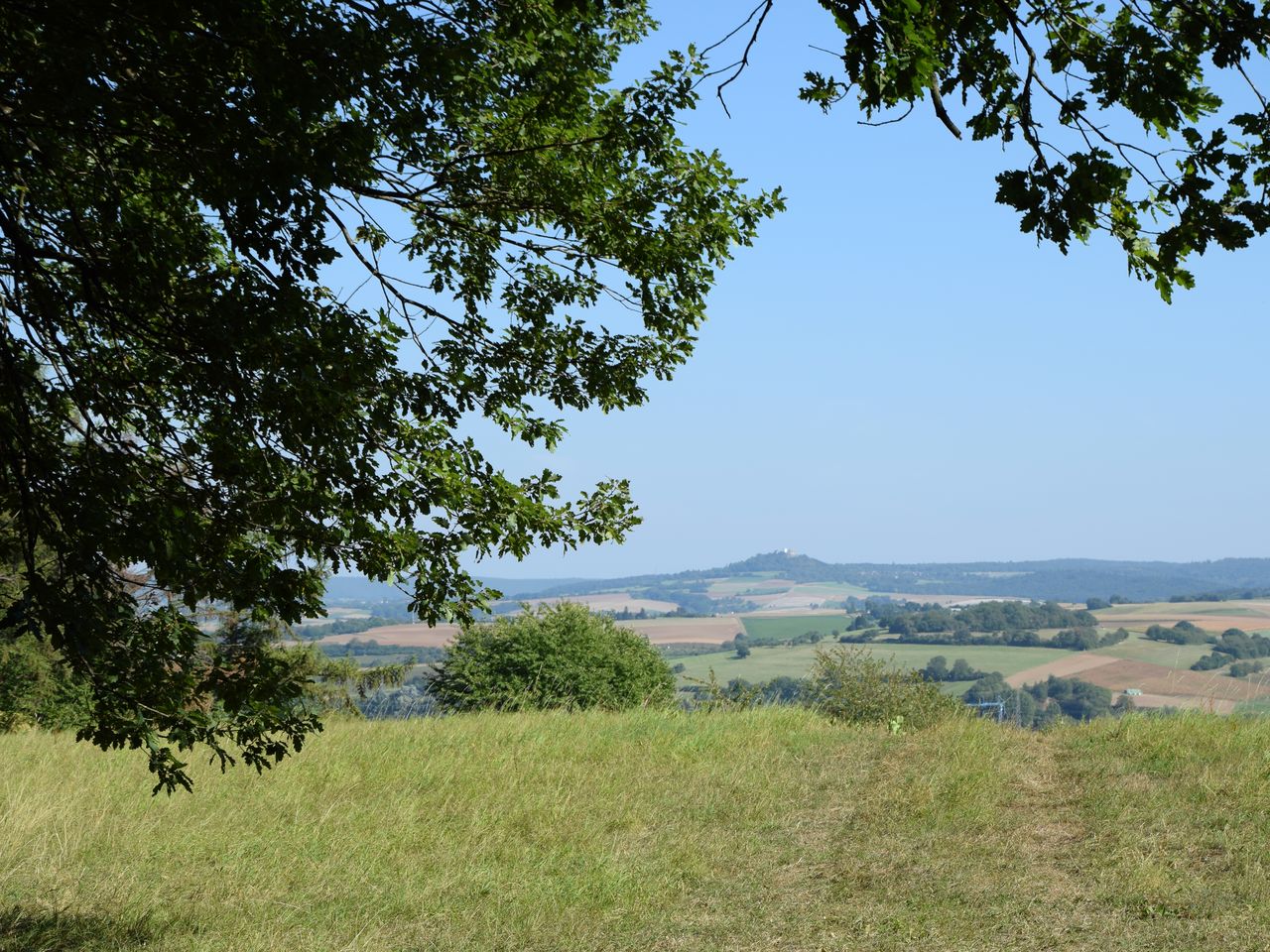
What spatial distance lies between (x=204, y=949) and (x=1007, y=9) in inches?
274

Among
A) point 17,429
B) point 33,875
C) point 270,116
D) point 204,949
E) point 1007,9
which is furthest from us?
point 33,875

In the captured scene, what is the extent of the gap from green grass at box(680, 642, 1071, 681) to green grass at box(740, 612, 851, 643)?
15.7m

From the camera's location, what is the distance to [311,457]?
606cm

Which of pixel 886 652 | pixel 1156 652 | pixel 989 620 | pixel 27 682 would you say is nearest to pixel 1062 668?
pixel 886 652

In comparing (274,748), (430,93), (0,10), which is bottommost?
(274,748)

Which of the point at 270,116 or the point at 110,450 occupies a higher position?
the point at 270,116

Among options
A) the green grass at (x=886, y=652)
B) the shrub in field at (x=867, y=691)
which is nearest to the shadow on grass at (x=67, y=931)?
the shrub in field at (x=867, y=691)

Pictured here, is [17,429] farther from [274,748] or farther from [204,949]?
[204,949]

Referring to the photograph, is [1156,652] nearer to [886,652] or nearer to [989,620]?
[886,652]

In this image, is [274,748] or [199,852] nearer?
[274,748]

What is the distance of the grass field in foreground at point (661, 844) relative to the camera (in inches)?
301

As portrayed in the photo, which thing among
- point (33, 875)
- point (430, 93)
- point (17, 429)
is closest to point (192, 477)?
point (17, 429)

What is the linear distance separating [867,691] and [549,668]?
5.39 metres

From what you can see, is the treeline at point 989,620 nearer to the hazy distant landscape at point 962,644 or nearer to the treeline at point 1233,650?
the hazy distant landscape at point 962,644
